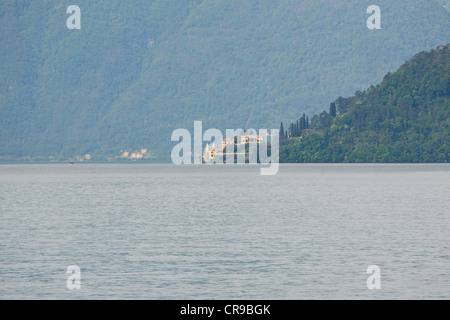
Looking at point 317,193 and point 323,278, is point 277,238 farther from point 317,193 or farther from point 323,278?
point 317,193

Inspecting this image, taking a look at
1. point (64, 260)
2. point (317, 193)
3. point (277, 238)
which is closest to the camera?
point (64, 260)

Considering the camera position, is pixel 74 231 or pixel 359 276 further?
pixel 74 231

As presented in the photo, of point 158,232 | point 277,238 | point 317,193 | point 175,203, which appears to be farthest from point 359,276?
point 317,193

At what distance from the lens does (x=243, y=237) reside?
4662cm

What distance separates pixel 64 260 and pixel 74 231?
45.5ft
